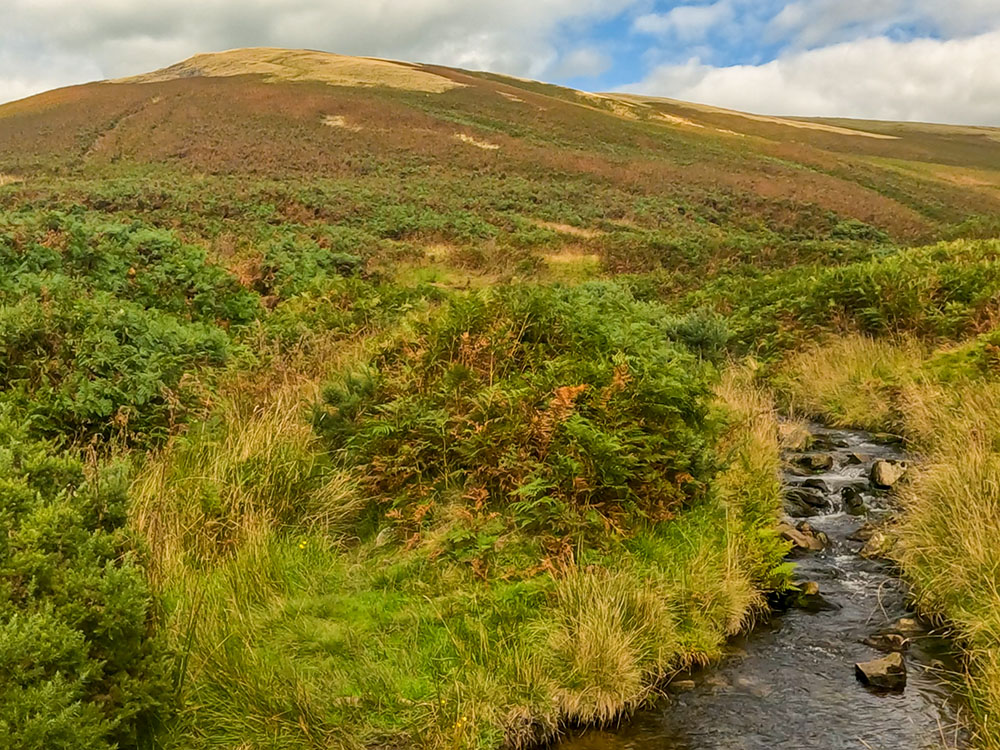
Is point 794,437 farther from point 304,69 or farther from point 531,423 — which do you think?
point 304,69

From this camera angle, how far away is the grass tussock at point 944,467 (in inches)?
205

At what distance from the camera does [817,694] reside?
16.8ft

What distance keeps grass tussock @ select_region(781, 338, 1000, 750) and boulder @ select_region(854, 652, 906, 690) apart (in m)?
0.40

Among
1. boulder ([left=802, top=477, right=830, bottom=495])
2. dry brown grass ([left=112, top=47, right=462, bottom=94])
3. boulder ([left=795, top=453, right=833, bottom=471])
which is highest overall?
dry brown grass ([left=112, top=47, right=462, bottom=94])

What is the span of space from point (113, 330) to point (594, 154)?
121 ft

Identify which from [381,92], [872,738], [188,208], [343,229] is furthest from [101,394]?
[381,92]

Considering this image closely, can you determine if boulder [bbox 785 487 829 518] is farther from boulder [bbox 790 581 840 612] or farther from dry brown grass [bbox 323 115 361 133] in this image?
dry brown grass [bbox 323 115 361 133]

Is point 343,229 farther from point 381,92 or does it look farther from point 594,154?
point 381,92

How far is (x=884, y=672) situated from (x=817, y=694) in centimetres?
46

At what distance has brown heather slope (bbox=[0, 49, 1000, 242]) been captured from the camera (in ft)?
117

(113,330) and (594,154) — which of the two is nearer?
(113,330)

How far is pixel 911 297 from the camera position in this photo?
42.2ft

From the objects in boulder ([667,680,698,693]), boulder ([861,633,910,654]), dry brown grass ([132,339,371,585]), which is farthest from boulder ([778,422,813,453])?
dry brown grass ([132,339,371,585])

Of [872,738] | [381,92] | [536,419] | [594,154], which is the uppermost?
[381,92]
